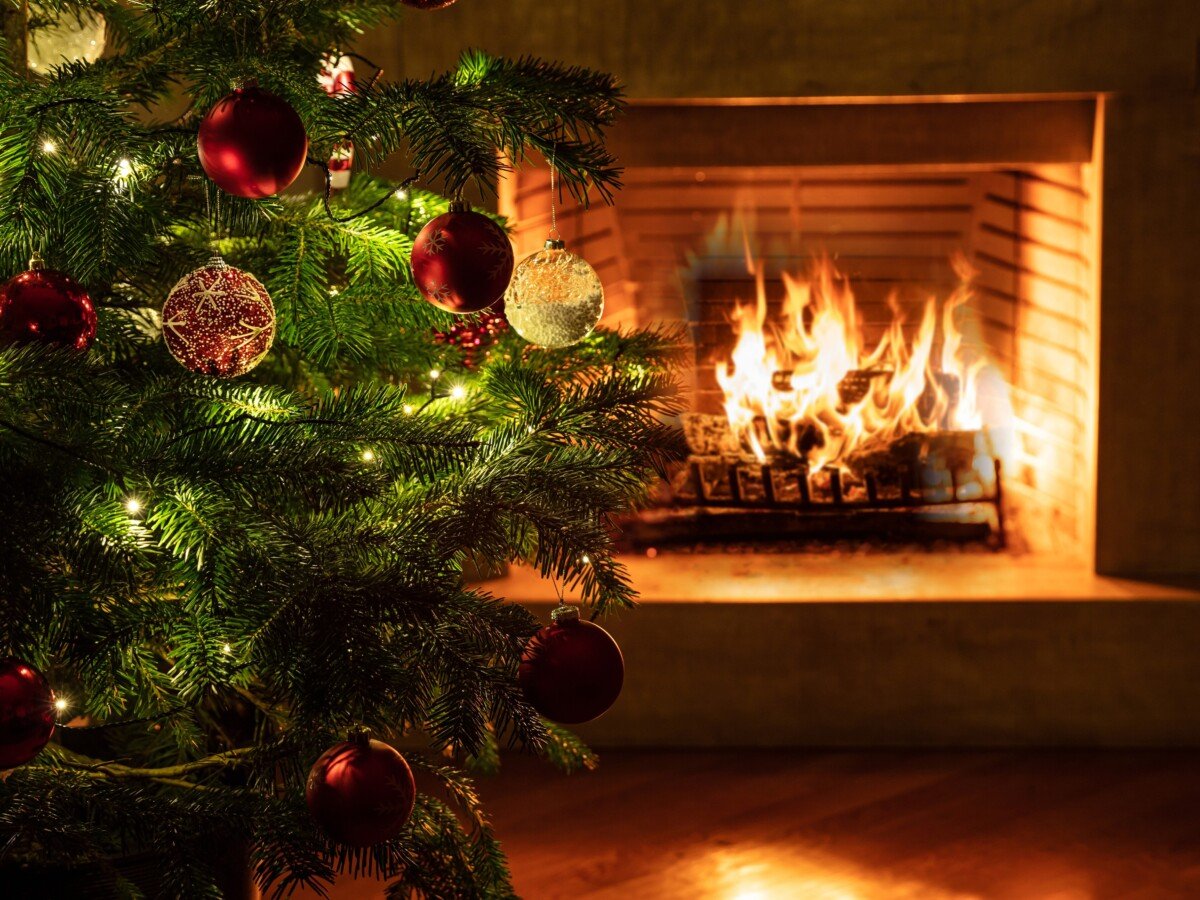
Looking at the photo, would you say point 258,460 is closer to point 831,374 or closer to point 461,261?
point 461,261

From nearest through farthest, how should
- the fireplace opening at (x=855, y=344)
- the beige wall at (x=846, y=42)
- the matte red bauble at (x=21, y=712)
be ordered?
the matte red bauble at (x=21, y=712), the beige wall at (x=846, y=42), the fireplace opening at (x=855, y=344)

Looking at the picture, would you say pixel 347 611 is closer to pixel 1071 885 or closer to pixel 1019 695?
pixel 1071 885

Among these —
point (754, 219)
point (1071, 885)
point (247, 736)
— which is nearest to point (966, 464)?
point (754, 219)

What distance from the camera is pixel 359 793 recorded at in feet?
2.94

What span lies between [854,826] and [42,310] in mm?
1603

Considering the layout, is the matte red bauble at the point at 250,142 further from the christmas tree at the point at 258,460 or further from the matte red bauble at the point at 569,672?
the matte red bauble at the point at 569,672

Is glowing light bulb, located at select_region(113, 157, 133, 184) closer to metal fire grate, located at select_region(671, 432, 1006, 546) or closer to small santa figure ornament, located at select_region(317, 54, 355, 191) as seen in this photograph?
small santa figure ornament, located at select_region(317, 54, 355, 191)

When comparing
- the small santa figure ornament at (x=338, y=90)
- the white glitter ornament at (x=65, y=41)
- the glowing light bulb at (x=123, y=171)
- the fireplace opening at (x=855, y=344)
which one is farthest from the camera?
the fireplace opening at (x=855, y=344)

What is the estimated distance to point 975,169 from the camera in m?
2.57

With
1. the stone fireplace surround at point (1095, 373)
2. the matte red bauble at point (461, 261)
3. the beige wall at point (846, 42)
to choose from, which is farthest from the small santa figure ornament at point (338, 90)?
the stone fireplace surround at point (1095, 373)

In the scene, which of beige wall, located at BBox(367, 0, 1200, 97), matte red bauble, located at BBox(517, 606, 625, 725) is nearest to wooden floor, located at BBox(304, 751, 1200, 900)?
matte red bauble, located at BBox(517, 606, 625, 725)

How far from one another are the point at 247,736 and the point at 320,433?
71 cm

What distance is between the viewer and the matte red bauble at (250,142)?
93 cm

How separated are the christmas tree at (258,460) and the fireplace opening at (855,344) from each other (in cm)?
143
